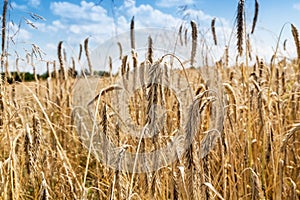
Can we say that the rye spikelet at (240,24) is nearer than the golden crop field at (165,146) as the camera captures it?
No

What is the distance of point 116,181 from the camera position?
789mm

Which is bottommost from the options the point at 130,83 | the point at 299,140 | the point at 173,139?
the point at 299,140

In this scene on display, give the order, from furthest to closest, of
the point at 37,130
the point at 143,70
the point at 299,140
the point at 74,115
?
the point at 74,115
the point at 299,140
the point at 143,70
the point at 37,130

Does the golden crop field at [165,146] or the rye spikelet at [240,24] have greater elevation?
the rye spikelet at [240,24]

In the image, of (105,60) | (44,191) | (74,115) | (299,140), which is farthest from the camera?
(105,60)

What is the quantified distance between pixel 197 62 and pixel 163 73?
3.00 feet

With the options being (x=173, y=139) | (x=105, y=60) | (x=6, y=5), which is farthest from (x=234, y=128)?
(x=105, y=60)

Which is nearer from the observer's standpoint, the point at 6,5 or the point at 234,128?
the point at 6,5

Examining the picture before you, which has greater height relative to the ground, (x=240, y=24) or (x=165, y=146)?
(x=240, y=24)

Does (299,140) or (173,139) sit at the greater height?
(173,139)

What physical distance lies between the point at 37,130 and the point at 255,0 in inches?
43.6

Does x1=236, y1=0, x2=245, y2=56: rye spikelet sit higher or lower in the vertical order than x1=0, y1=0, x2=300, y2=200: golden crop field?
higher

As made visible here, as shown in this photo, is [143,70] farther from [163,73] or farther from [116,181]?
[116,181]

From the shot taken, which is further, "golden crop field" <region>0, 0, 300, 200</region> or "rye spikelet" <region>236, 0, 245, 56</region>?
"rye spikelet" <region>236, 0, 245, 56</region>
